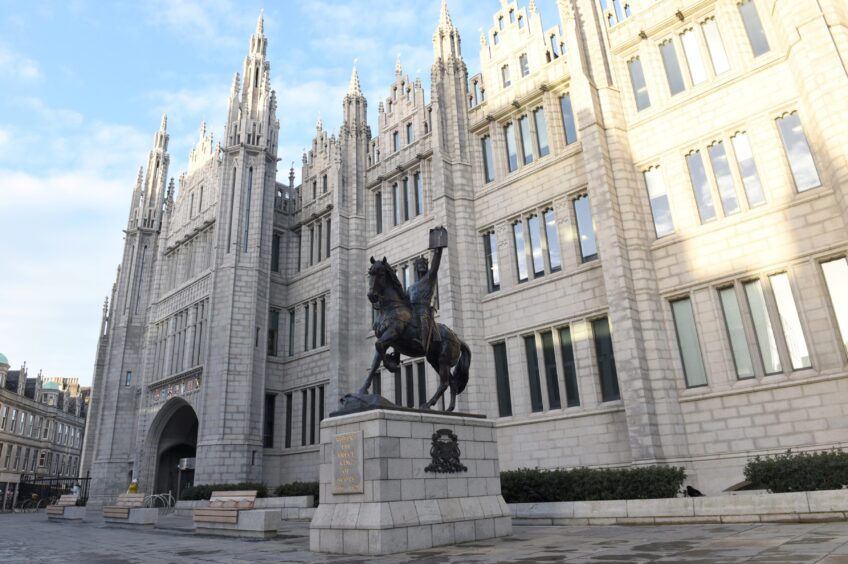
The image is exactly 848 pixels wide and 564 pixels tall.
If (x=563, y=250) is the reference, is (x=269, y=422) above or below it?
below

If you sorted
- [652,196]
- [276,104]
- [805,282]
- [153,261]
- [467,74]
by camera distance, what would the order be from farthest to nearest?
1. [153,261]
2. [276,104]
3. [467,74]
4. [652,196]
5. [805,282]

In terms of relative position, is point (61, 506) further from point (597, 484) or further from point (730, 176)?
point (730, 176)

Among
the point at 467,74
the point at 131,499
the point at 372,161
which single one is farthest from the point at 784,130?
the point at 131,499

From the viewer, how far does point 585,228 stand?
21.7 meters

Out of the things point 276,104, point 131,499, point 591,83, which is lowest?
point 131,499

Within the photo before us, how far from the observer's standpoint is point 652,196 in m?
20.4

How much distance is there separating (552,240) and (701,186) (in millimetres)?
5779

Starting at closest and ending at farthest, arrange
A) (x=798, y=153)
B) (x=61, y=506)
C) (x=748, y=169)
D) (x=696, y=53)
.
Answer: (x=798, y=153) → (x=748, y=169) → (x=696, y=53) → (x=61, y=506)

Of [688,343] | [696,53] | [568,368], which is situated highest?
[696,53]

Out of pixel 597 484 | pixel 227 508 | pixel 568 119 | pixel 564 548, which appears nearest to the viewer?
pixel 564 548

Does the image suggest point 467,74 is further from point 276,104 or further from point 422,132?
point 276,104

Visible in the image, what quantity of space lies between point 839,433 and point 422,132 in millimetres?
21395

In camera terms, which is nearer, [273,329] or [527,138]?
[527,138]

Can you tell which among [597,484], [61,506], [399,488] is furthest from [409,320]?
[61,506]
